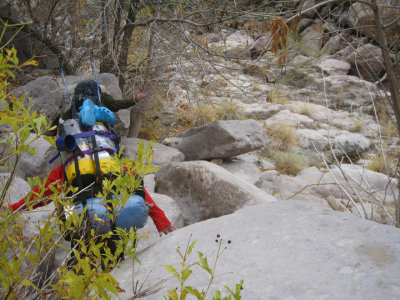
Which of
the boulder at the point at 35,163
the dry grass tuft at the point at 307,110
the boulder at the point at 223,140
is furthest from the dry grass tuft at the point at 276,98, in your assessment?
the boulder at the point at 35,163

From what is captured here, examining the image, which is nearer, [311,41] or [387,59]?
[387,59]

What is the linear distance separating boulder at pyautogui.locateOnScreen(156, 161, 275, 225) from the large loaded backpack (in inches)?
68.4

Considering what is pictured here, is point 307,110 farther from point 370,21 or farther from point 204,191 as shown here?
point 370,21

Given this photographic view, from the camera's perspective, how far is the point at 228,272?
119 cm

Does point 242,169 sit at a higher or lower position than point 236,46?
lower

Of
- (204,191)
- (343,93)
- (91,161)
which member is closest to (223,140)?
A: (204,191)

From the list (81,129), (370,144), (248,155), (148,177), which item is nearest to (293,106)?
(370,144)

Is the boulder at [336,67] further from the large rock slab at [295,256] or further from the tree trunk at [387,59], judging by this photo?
the large rock slab at [295,256]

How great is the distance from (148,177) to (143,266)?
10.1 ft

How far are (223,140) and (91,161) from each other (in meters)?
4.26

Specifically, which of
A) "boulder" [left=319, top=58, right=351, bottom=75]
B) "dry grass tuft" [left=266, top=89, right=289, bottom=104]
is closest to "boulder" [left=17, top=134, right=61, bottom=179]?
"dry grass tuft" [left=266, top=89, right=289, bottom=104]

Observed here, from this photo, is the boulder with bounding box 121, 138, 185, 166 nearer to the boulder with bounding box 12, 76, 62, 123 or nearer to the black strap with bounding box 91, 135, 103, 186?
the boulder with bounding box 12, 76, 62, 123

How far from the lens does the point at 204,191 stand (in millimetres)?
3809

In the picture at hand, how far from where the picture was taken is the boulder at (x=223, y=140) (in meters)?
6.00
